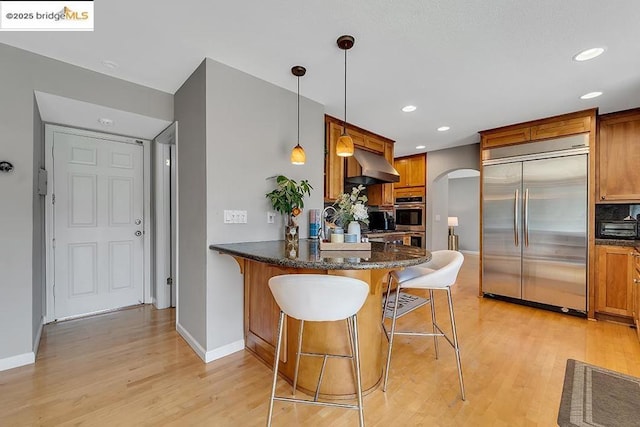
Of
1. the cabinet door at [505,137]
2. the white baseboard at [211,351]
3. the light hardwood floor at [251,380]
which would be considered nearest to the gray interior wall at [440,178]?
the cabinet door at [505,137]

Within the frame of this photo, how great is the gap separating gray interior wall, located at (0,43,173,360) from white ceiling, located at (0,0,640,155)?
16 cm

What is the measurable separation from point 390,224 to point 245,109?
Answer: 326 centimetres

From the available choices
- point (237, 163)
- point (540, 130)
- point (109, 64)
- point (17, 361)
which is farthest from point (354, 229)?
point (540, 130)

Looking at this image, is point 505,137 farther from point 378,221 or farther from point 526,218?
point 378,221

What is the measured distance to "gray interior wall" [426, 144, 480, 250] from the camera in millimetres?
4887

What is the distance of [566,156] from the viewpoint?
3.39 metres

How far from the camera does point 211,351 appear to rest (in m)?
2.31

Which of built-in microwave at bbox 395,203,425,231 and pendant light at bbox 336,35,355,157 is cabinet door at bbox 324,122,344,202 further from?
built-in microwave at bbox 395,203,425,231

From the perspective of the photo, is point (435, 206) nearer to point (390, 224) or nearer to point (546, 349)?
point (390, 224)

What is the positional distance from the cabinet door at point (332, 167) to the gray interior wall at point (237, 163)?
0.77m

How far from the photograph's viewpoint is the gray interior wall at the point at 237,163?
7.56 feet

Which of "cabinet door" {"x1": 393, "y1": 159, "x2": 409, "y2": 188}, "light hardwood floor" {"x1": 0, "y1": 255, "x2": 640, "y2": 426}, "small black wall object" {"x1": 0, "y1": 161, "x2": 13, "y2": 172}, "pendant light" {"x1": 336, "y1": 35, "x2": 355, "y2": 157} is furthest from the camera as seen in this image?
"cabinet door" {"x1": 393, "y1": 159, "x2": 409, "y2": 188}

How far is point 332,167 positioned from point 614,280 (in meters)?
3.42

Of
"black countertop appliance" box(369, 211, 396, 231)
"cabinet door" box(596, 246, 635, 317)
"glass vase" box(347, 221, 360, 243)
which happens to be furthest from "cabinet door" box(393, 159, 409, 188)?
"glass vase" box(347, 221, 360, 243)
